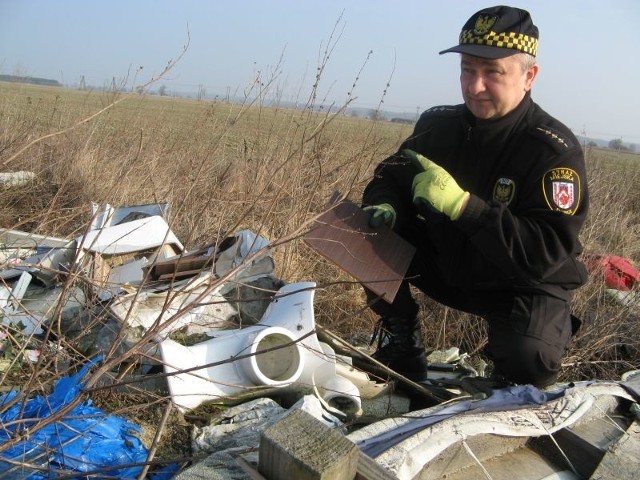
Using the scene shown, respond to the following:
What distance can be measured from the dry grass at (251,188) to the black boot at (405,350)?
242 millimetres

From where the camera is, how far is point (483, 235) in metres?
2.39

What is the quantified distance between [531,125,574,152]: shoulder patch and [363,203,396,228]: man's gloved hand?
78 cm

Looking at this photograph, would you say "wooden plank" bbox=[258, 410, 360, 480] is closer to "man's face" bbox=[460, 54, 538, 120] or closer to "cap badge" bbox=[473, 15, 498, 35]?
"man's face" bbox=[460, 54, 538, 120]

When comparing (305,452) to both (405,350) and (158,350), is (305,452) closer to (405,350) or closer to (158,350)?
(158,350)

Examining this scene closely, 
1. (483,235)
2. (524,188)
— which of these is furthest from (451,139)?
(483,235)

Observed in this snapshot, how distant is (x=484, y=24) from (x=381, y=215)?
1.01 meters

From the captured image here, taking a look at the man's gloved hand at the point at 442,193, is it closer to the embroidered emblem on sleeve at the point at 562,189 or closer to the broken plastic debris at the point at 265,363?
the embroidered emblem on sleeve at the point at 562,189

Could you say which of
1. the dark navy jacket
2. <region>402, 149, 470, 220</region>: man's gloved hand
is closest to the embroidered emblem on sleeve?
the dark navy jacket

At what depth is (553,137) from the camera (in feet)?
8.38

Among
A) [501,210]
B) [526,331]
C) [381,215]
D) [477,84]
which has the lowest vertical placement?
[526,331]

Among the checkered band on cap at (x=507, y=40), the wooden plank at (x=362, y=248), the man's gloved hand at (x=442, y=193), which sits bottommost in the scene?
the wooden plank at (x=362, y=248)

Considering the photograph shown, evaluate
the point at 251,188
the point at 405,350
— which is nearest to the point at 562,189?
the point at 405,350

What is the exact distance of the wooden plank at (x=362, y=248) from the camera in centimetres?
251

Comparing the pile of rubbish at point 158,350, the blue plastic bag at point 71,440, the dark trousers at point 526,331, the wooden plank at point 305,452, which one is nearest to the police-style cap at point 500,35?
the dark trousers at point 526,331
